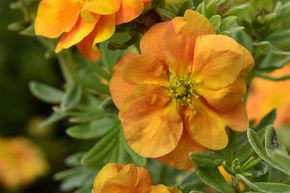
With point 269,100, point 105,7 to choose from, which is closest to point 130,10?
point 105,7

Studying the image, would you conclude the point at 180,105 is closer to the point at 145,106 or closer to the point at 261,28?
the point at 145,106

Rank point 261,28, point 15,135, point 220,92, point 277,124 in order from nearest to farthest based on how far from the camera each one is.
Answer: point 220,92, point 261,28, point 277,124, point 15,135

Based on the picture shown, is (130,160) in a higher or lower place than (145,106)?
lower

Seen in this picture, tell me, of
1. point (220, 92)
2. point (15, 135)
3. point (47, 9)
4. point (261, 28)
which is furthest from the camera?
point (15, 135)

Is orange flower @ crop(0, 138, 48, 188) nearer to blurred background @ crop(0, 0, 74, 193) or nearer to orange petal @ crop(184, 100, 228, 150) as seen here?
blurred background @ crop(0, 0, 74, 193)

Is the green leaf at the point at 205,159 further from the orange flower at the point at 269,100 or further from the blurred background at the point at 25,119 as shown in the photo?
the blurred background at the point at 25,119

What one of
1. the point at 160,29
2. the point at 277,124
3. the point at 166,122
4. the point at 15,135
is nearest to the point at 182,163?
the point at 166,122
